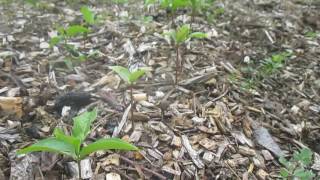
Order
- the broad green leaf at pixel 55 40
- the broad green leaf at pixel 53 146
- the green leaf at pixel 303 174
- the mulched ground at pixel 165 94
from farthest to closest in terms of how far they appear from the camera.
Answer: the broad green leaf at pixel 55 40 → the mulched ground at pixel 165 94 → the green leaf at pixel 303 174 → the broad green leaf at pixel 53 146

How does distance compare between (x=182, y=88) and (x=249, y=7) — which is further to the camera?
(x=249, y=7)

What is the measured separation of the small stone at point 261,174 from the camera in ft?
6.43

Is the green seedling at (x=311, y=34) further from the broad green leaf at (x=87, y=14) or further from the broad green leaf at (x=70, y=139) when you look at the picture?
the broad green leaf at (x=70, y=139)

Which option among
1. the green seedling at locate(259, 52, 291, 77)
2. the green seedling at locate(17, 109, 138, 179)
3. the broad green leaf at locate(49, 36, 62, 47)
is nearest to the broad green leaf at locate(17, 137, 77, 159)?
the green seedling at locate(17, 109, 138, 179)

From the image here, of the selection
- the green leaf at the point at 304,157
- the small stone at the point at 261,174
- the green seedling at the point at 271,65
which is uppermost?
the green seedling at the point at 271,65

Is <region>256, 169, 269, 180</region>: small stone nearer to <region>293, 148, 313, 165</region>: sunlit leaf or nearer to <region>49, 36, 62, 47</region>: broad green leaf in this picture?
<region>293, 148, 313, 165</region>: sunlit leaf

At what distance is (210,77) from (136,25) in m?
0.98

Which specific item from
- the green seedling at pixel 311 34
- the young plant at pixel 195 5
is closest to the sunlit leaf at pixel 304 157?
the young plant at pixel 195 5

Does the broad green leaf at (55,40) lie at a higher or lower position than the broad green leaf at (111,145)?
higher

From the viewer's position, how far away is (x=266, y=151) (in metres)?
2.12

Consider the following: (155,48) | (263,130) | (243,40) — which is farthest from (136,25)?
(263,130)

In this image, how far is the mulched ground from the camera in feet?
6.37

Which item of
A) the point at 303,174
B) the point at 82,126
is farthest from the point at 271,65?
the point at 82,126

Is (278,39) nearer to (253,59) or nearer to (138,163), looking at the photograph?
(253,59)
